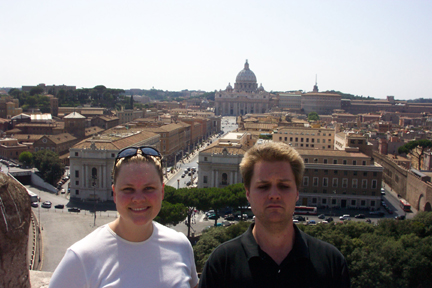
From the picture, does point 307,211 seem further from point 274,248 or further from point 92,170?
point 274,248

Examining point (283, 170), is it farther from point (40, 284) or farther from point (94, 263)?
point (40, 284)

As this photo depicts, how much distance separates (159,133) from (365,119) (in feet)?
194

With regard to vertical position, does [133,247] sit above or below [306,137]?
above

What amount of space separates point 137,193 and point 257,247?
0.84m

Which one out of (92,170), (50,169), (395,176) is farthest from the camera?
(395,176)

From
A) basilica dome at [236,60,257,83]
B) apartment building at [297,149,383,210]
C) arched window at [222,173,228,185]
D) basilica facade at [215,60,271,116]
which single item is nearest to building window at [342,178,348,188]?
apartment building at [297,149,383,210]

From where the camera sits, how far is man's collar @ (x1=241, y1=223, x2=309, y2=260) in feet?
8.96

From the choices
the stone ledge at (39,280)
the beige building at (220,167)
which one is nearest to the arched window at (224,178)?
the beige building at (220,167)

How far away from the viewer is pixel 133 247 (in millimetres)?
2760

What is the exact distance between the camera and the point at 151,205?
2.87 m

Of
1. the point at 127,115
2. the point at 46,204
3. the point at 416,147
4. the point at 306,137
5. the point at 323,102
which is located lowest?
the point at 46,204

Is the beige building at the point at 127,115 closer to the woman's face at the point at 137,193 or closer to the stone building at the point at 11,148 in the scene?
the stone building at the point at 11,148

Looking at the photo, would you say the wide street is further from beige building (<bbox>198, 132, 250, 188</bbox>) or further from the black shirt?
the black shirt

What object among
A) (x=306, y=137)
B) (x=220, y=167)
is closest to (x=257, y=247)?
(x=220, y=167)
